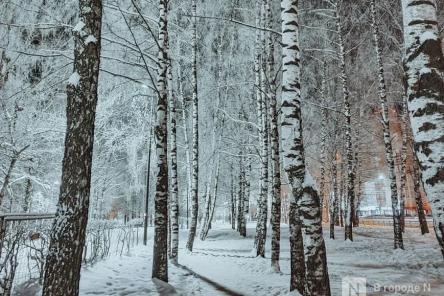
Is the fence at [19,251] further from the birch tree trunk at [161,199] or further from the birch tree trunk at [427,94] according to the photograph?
the birch tree trunk at [427,94]

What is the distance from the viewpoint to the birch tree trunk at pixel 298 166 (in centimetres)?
551

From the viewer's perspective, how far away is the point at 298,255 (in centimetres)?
731

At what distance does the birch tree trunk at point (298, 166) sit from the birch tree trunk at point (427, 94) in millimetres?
2289

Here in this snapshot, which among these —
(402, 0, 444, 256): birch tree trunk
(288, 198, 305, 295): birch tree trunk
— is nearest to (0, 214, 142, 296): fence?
(288, 198, 305, 295): birch tree trunk

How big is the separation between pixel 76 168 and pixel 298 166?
Result: 3743 millimetres

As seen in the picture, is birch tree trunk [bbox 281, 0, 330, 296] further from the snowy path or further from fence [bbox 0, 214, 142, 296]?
fence [bbox 0, 214, 142, 296]

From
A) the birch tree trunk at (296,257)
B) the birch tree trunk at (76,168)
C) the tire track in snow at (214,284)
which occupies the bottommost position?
the tire track in snow at (214,284)

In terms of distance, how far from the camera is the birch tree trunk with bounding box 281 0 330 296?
551 cm

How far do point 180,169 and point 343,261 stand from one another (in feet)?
73.1

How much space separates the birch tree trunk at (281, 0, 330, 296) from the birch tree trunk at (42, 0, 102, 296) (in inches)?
136

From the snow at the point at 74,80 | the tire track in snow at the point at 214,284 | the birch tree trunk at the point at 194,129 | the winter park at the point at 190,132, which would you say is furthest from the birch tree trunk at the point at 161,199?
the birch tree trunk at the point at 194,129

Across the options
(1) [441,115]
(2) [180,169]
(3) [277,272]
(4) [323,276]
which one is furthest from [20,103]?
(2) [180,169]

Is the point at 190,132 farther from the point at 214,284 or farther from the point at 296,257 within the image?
the point at 296,257

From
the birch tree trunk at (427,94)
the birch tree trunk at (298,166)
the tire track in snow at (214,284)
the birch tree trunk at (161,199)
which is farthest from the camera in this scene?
the birch tree trunk at (161,199)
